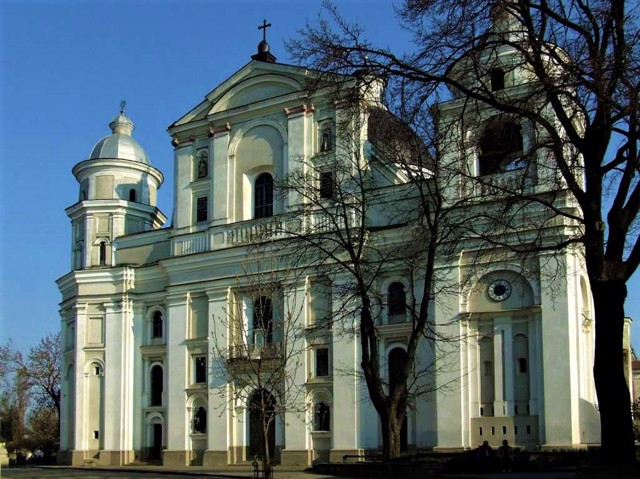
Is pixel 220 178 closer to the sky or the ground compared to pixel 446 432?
closer to the sky

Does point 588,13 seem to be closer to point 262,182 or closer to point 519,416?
point 519,416

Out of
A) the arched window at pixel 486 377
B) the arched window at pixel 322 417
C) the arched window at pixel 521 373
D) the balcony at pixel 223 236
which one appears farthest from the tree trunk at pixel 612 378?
the balcony at pixel 223 236

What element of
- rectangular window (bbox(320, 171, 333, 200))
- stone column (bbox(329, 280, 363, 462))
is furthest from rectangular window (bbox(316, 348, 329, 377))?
rectangular window (bbox(320, 171, 333, 200))

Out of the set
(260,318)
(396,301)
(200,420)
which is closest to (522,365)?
(396,301)

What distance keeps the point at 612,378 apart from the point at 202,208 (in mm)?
28524

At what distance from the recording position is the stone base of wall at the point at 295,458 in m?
38.0

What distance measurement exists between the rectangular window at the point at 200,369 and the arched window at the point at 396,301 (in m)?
9.06

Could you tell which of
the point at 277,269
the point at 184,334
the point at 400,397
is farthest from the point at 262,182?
the point at 400,397

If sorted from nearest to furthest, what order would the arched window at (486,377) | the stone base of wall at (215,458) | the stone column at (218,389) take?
the arched window at (486,377), the stone base of wall at (215,458), the stone column at (218,389)

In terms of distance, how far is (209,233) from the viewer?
4197 centimetres

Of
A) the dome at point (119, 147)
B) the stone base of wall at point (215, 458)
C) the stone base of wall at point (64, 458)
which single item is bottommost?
the stone base of wall at point (64, 458)

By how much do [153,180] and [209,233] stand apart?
9.01 meters

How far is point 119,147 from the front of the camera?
48.5 meters

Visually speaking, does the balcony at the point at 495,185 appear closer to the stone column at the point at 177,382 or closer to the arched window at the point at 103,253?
the stone column at the point at 177,382
